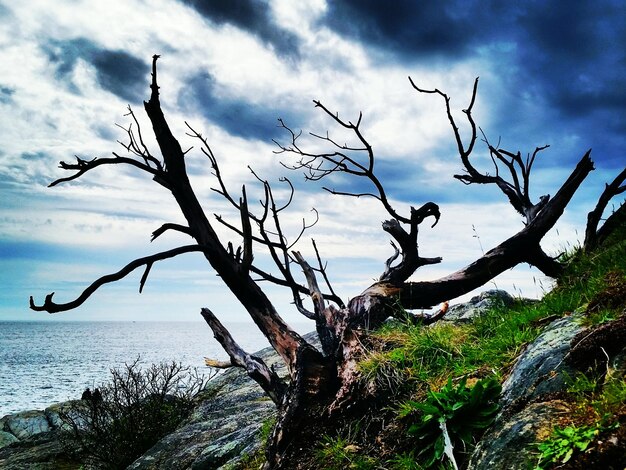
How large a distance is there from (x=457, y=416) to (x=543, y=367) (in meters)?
0.74

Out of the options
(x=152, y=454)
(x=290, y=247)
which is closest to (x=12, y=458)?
(x=152, y=454)

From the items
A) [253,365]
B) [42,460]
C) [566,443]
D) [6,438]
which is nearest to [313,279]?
[253,365]

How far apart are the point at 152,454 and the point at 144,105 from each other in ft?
18.7

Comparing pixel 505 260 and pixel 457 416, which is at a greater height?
pixel 505 260

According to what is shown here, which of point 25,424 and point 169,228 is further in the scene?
point 25,424

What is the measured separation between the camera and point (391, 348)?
528cm

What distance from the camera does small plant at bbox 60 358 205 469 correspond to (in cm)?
993

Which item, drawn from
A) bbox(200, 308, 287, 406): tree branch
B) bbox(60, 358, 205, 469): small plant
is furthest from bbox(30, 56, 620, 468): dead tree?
bbox(60, 358, 205, 469): small plant

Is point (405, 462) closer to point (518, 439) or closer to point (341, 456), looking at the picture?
point (341, 456)

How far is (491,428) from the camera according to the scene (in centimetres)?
312

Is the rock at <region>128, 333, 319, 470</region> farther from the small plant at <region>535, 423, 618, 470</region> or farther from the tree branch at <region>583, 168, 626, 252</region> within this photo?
the tree branch at <region>583, 168, 626, 252</region>

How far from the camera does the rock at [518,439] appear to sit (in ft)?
8.57

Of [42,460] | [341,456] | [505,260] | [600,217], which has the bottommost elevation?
[42,460]

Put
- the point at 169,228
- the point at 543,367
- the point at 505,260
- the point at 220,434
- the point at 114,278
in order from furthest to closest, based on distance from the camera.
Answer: the point at 505,260 < the point at 220,434 < the point at 169,228 < the point at 114,278 < the point at 543,367
